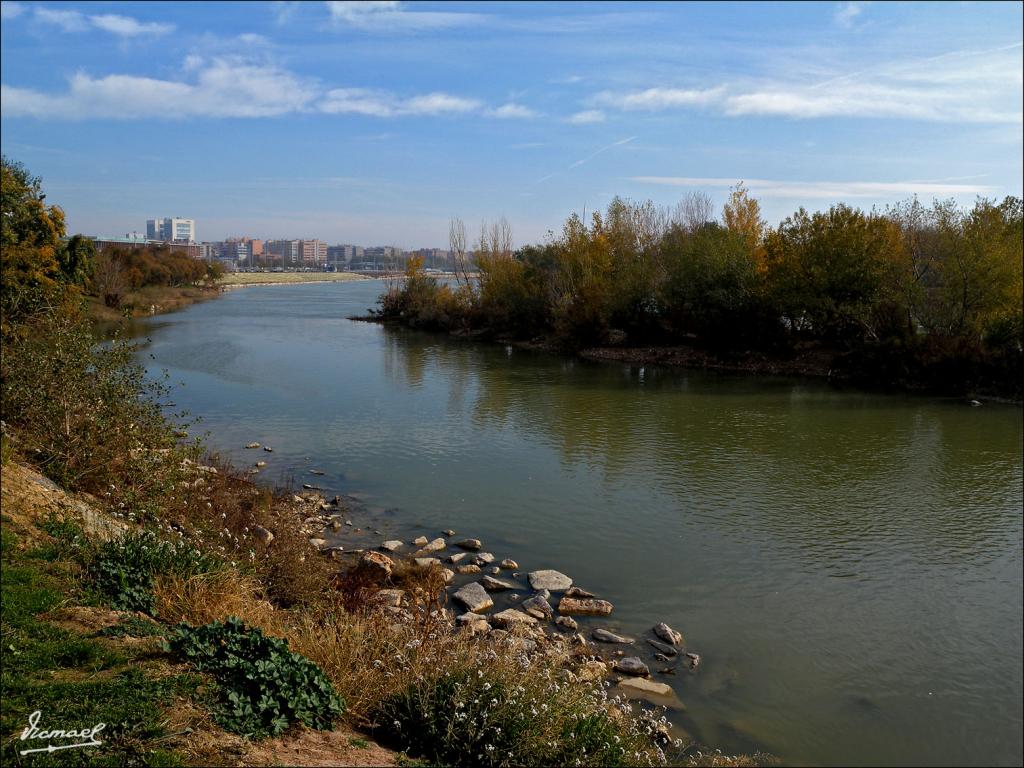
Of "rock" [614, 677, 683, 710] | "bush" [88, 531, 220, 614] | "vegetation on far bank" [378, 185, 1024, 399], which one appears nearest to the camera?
"bush" [88, 531, 220, 614]

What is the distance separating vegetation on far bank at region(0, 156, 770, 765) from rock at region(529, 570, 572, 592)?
4.31 ft

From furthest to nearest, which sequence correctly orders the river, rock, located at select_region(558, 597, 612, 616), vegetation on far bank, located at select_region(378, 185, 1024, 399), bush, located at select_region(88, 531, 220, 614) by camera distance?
vegetation on far bank, located at select_region(378, 185, 1024, 399), rock, located at select_region(558, 597, 612, 616), the river, bush, located at select_region(88, 531, 220, 614)

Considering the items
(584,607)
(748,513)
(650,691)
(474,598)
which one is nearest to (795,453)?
(748,513)

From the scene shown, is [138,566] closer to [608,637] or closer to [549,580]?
[608,637]

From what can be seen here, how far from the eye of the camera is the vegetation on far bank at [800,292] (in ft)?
94.8

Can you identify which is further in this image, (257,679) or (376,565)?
(376,565)

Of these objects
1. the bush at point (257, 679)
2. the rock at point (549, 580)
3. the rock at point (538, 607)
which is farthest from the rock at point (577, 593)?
the bush at point (257, 679)

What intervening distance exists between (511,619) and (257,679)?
4.84 meters

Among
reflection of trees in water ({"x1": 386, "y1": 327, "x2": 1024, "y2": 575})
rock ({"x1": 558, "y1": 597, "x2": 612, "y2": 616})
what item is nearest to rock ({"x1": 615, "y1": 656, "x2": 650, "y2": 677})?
rock ({"x1": 558, "y1": 597, "x2": 612, "y2": 616})

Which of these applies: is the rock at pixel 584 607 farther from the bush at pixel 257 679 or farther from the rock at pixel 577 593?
the bush at pixel 257 679

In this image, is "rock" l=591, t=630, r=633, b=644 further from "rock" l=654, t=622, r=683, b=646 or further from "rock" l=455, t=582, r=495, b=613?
"rock" l=455, t=582, r=495, b=613

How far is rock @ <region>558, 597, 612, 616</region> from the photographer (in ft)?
31.7

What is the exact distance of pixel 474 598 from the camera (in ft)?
32.3

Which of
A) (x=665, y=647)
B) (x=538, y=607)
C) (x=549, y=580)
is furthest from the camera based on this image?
(x=549, y=580)
